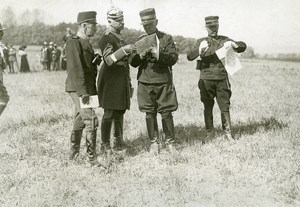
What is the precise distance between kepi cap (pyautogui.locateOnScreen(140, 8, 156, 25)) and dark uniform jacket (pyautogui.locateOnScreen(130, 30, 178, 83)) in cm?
24

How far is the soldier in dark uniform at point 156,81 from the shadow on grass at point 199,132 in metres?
0.42

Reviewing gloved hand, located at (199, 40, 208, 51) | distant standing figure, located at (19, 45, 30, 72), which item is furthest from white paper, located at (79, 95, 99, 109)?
distant standing figure, located at (19, 45, 30, 72)

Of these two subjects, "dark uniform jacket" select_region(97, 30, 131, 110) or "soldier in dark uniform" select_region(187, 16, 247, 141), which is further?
"soldier in dark uniform" select_region(187, 16, 247, 141)

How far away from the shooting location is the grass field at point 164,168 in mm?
4203

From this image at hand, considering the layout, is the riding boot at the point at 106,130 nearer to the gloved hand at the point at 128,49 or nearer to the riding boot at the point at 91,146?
the riding boot at the point at 91,146

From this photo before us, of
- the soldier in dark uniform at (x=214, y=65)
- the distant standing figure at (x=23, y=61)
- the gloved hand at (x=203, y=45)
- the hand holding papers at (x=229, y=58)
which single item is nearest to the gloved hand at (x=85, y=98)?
Result: the soldier in dark uniform at (x=214, y=65)

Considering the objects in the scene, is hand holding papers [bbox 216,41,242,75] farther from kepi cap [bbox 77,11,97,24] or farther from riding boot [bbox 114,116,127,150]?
kepi cap [bbox 77,11,97,24]

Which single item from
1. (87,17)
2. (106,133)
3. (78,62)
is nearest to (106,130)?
(106,133)

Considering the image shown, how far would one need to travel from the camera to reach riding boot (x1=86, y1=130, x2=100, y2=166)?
4914 mm

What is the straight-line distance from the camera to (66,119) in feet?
25.9

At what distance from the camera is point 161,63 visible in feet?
18.4

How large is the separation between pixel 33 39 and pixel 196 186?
30170 millimetres

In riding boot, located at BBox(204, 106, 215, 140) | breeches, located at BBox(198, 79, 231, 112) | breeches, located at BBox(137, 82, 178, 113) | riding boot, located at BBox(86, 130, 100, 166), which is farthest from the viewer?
riding boot, located at BBox(204, 106, 215, 140)

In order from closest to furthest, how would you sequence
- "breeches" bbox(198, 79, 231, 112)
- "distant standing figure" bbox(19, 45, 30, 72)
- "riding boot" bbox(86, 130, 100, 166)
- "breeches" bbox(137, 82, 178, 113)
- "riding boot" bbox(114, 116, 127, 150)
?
"riding boot" bbox(86, 130, 100, 166), "breeches" bbox(137, 82, 178, 113), "riding boot" bbox(114, 116, 127, 150), "breeches" bbox(198, 79, 231, 112), "distant standing figure" bbox(19, 45, 30, 72)
